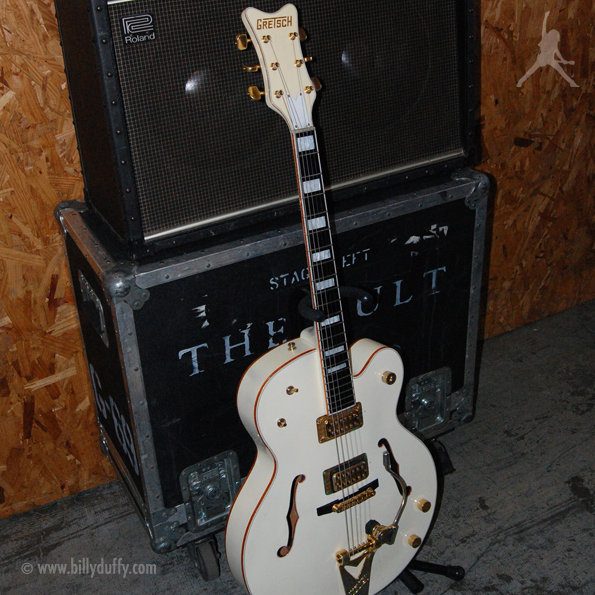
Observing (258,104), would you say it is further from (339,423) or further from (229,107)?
(339,423)

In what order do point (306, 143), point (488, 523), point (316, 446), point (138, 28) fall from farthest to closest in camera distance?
point (488, 523) → point (316, 446) → point (306, 143) → point (138, 28)

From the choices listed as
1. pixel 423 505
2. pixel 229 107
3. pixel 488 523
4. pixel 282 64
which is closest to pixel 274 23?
pixel 282 64

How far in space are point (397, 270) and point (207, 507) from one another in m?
0.66

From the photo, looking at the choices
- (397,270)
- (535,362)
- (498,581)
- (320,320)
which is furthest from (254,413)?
(535,362)

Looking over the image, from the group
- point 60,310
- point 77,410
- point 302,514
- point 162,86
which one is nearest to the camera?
point 162,86

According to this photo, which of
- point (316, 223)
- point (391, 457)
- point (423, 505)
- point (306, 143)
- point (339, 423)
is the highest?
point (306, 143)

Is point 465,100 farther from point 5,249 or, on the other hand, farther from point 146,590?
point 146,590

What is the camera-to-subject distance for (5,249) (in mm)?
1609

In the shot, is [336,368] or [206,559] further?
[206,559]

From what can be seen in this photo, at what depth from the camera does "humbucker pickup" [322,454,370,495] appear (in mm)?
1429

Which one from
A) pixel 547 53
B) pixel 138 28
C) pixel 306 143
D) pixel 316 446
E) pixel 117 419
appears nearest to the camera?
pixel 138 28

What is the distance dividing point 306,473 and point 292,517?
0.09 m

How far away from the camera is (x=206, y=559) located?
1.65 metres

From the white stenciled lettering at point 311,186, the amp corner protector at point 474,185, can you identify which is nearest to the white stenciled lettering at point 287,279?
the white stenciled lettering at point 311,186
